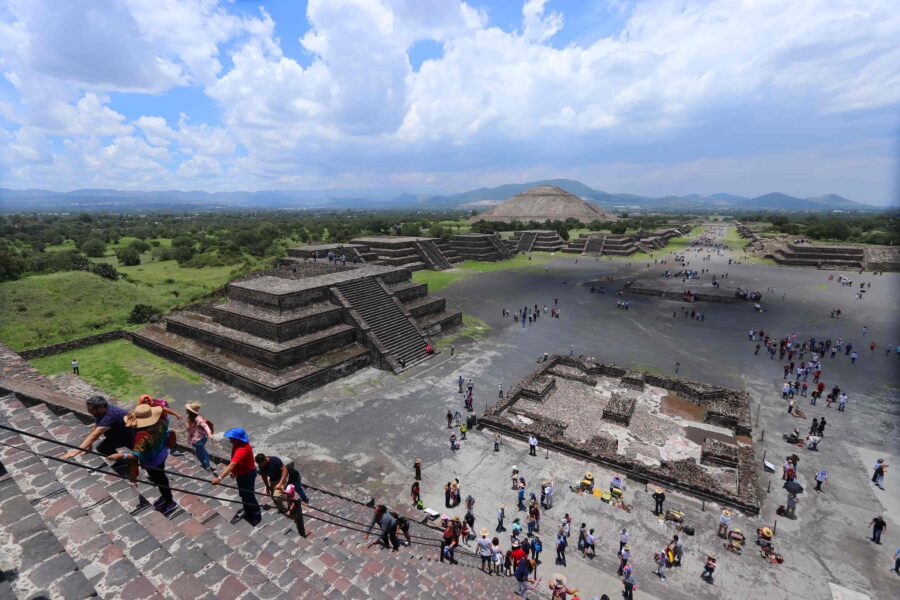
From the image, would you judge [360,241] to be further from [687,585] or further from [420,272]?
[687,585]

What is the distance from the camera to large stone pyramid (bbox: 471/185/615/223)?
110 meters

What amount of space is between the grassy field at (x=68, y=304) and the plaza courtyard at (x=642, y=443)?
11674 millimetres

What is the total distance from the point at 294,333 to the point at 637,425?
1465 cm

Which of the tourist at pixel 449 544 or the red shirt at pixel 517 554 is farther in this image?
the tourist at pixel 449 544

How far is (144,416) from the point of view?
539 centimetres

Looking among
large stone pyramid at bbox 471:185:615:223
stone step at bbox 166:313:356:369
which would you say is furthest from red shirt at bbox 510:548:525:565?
large stone pyramid at bbox 471:185:615:223

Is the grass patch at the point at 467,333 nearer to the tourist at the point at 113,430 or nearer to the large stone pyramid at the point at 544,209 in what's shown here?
the tourist at the point at 113,430

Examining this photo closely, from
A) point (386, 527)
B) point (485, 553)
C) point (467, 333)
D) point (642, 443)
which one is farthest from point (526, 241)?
point (386, 527)

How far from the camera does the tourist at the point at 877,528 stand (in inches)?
380

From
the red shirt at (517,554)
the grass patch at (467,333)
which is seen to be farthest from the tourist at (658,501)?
the grass patch at (467,333)

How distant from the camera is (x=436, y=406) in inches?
628

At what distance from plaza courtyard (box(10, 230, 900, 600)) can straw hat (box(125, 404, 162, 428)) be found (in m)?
6.81

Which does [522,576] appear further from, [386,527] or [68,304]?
[68,304]

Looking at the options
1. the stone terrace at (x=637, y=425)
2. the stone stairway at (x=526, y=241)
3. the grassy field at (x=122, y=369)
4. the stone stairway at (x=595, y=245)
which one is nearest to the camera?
the stone terrace at (x=637, y=425)
